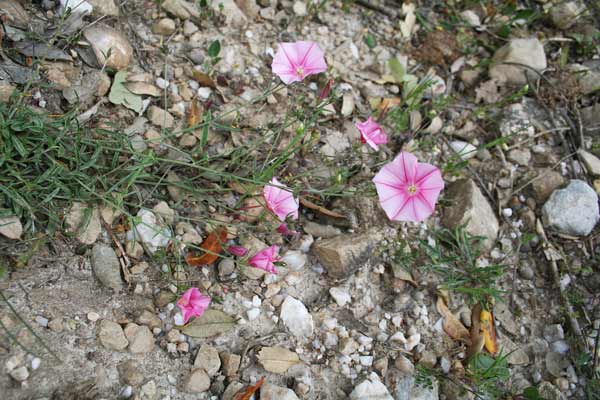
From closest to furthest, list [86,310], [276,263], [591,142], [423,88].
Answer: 1. [86,310]
2. [276,263]
3. [423,88]
4. [591,142]

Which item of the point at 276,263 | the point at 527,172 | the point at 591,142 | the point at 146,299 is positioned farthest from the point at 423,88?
the point at 146,299

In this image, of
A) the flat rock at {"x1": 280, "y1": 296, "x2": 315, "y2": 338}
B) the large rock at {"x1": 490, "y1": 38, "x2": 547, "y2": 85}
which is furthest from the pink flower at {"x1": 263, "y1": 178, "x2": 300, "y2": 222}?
the large rock at {"x1": 490, "y1": 38, "x2": 547, "y2": 85}

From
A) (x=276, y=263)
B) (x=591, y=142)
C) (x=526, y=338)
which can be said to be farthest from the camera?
(x=591, y=142)

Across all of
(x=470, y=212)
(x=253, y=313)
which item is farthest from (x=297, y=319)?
(x=470, y=212)

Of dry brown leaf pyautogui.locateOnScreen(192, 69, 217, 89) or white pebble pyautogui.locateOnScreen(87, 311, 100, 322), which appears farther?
dry brown leaf pyautogui.locateOnScreen(192, 69, 217, 89)

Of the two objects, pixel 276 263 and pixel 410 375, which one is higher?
pixel 276 263

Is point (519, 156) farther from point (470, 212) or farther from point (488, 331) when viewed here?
point (488, 331)

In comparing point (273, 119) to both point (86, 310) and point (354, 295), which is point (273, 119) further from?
point (86, 310)

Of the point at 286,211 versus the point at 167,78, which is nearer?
the point at 286,211

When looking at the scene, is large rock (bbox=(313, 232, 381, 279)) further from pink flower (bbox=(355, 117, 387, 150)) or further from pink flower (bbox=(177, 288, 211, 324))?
pink flower (bbox=(177, 288, 211, 324))
